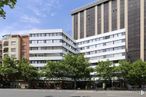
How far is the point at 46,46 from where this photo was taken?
126250mm

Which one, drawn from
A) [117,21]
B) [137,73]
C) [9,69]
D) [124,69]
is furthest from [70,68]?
[117,21]

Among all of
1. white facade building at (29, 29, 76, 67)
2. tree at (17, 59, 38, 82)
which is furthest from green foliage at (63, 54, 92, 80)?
white facade building at (29, 29, 76, 67)

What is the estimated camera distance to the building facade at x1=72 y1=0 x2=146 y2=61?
4852 inches

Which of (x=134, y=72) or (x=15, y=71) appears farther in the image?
(x=15, y=71)

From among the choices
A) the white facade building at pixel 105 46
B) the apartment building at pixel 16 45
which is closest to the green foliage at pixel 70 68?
the white facade building at pixel 105 46

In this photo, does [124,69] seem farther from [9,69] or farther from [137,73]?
[9,69]

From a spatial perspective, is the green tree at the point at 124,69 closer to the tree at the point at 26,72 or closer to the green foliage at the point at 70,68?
the green foliage at the point at 70,68

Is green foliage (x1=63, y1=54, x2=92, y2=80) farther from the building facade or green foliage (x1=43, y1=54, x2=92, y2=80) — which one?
the building facade

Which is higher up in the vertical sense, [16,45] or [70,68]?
[16,45]

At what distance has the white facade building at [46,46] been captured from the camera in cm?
12412

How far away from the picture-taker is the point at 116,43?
12469 centimetres

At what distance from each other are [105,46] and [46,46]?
23.4 m

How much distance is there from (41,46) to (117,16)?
109 feet

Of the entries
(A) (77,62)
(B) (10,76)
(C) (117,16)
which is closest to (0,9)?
(A) (77,62)
